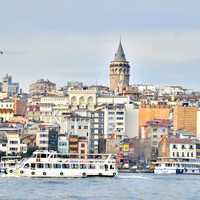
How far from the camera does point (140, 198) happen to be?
133 feet

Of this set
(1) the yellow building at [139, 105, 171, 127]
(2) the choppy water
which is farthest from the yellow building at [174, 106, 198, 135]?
(2) the choppy water

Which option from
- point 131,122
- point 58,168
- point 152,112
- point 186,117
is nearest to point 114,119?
point 131,122

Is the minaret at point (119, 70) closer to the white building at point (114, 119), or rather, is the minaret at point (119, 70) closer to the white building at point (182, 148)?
the white building at point (114, 119)

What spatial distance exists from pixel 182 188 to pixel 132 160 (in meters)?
40.3

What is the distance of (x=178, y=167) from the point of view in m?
76.1

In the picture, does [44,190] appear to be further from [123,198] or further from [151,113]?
[151,113]

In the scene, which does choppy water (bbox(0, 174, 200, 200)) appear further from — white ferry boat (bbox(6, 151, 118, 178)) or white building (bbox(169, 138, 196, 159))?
white building (bbox(169, 138, 196, 159))

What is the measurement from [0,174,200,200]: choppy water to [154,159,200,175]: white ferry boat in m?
20.9

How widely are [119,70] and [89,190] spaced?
87.4 meters

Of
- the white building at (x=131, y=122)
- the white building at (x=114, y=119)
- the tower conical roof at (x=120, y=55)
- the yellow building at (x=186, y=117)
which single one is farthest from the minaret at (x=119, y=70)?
the white building at (x=114, y=119)

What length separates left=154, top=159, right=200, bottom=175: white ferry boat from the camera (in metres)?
75.2

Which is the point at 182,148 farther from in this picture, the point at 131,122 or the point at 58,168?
the point at 58,168

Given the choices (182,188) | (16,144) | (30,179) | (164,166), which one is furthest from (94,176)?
(16,144)

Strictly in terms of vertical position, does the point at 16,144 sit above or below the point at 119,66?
below
